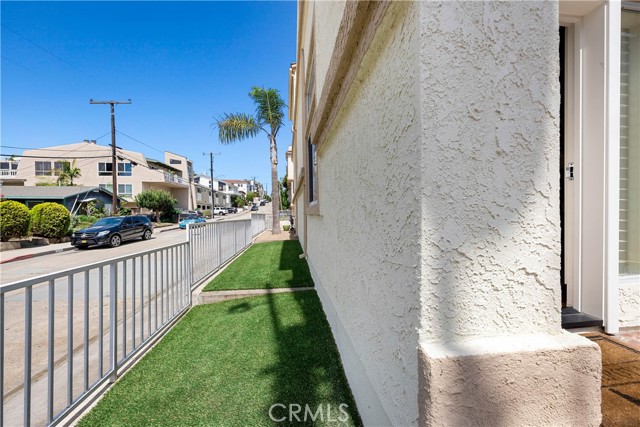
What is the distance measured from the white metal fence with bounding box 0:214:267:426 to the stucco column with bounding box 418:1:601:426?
2.48m

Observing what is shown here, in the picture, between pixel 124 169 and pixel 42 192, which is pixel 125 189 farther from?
pixel 42 192

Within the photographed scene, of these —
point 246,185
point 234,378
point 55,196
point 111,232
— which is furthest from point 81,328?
point 246,185

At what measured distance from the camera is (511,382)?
100cm

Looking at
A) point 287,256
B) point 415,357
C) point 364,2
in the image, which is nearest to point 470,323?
point 415,357

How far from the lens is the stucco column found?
3.41 ft

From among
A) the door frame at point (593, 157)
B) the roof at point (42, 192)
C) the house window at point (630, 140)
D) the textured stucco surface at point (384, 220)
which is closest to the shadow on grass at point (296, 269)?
the textured stucco surface at point (384, 220)

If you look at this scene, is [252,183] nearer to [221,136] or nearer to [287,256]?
[221,136]

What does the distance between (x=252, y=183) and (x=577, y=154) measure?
144 meters

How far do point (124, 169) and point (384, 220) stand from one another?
48241mm

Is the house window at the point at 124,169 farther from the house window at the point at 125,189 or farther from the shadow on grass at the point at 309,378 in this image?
the shadow on grass at the point at 309,378

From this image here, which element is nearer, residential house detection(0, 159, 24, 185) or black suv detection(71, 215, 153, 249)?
black suv detection(71, 215, 153, 249)

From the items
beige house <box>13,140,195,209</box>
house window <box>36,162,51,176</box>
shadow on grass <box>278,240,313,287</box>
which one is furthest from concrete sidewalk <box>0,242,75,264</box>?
house window <box>36,162,51,176</box>

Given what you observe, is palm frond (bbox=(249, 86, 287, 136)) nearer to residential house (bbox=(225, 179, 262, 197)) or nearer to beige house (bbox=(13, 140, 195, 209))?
beige house (bbox=(13, 140, 195, 209))

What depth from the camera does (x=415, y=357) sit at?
1.10 m
